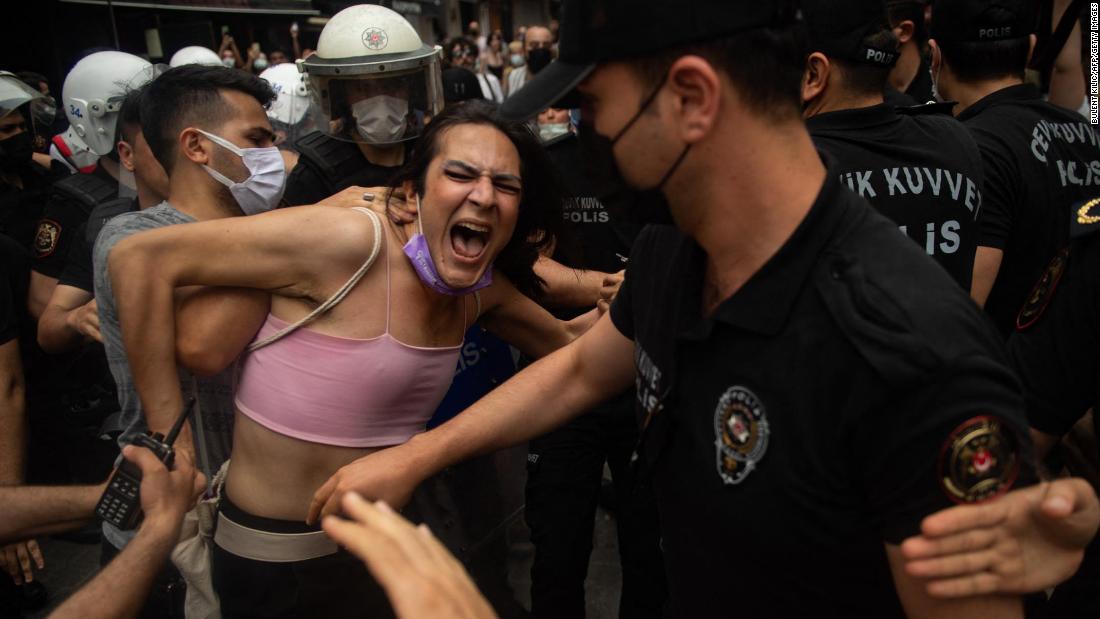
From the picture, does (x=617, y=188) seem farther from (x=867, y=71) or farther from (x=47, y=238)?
(x=47, y=238)

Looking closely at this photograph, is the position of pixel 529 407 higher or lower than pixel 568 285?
higher

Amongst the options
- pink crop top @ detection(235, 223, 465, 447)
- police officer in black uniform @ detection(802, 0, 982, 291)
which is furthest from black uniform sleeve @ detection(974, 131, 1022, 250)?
pink crop top @ detection(235, 223, 465, 447)

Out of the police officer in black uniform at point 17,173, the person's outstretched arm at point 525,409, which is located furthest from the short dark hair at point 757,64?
the police officer in black uniform at point 17,173

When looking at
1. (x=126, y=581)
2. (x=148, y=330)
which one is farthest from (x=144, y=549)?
(x=148, y=330)

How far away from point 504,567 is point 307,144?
2203 millimetres

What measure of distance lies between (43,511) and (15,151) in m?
2.92

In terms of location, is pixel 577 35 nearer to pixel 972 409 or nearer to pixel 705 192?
pixel 705 192

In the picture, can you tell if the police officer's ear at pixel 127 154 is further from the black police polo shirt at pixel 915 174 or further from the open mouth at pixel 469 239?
the black police polo shirt at pixel 915 174

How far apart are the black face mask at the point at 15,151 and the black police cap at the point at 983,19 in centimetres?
456

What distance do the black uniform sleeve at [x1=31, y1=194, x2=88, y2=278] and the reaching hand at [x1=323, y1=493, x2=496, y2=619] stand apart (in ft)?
10.3

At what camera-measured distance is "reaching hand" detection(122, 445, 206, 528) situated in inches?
76.7

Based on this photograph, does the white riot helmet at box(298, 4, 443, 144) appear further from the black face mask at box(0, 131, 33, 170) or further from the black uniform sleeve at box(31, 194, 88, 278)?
the black face mask at box(0, 131, 33, 170)

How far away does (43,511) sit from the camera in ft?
7.77

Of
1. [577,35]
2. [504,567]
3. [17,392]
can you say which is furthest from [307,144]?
[577,35]
